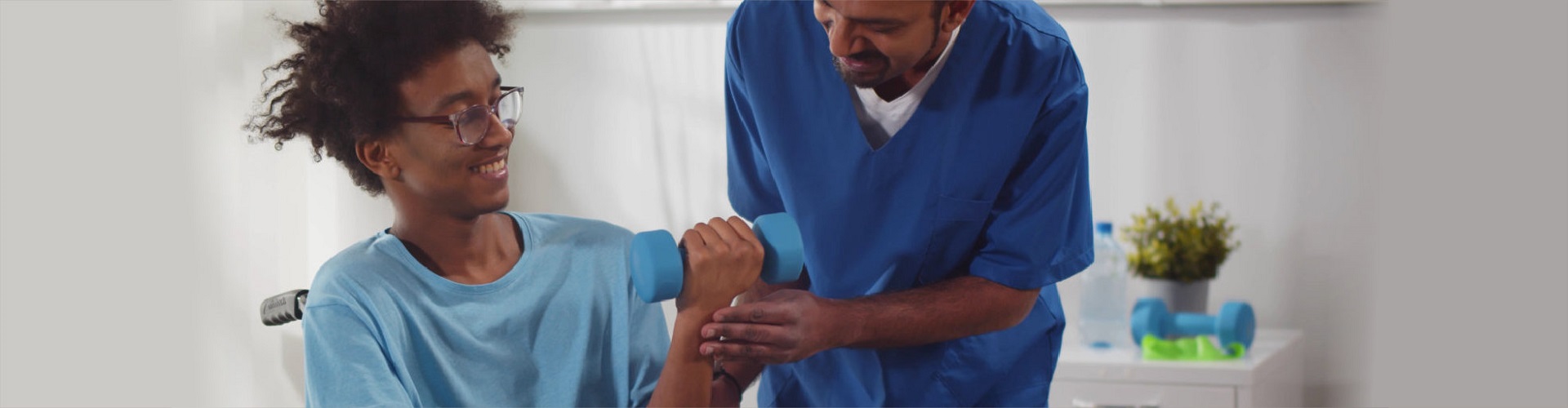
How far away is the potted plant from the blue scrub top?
20 cm

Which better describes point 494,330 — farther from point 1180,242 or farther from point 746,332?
point 1180,242

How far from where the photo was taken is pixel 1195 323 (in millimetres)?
1233

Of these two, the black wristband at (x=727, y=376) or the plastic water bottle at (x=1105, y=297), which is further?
the plastic water bottle at (x=1105, y=297)

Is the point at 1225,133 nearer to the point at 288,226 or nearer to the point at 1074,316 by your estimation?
the point at 1074,316

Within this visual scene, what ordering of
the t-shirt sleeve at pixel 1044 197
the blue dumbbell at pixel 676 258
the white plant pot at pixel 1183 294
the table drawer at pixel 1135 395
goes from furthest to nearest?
the white plant pot at pixel 1183 294 < the table drawer at pixel 1135 395 < the t-shirt sleeve at pixel 1044 197 < the blue dumbbell at pixel 676 258

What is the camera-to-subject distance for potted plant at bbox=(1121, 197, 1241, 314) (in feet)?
4.04

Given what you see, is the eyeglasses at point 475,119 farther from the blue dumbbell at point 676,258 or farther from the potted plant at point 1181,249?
the potted plant at point 1181,249

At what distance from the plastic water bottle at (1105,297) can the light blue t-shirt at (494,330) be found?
0.44 metres

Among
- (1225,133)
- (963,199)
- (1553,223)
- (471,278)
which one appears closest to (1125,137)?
(1225,133)

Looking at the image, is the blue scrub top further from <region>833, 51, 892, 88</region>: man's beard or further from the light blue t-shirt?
the light blue t-shirt

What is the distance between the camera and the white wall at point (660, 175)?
1.03 m

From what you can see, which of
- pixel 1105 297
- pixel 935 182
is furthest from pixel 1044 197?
pixel 1105 297

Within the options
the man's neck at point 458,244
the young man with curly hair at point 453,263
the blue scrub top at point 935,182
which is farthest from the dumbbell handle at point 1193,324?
the man's neck at point 458,244

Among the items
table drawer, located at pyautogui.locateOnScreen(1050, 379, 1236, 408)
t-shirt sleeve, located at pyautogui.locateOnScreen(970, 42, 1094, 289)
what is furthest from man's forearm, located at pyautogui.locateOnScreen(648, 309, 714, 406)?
table drawer, located at pyautogui.locateOnScreen(1050, 379, 1236, 408)
